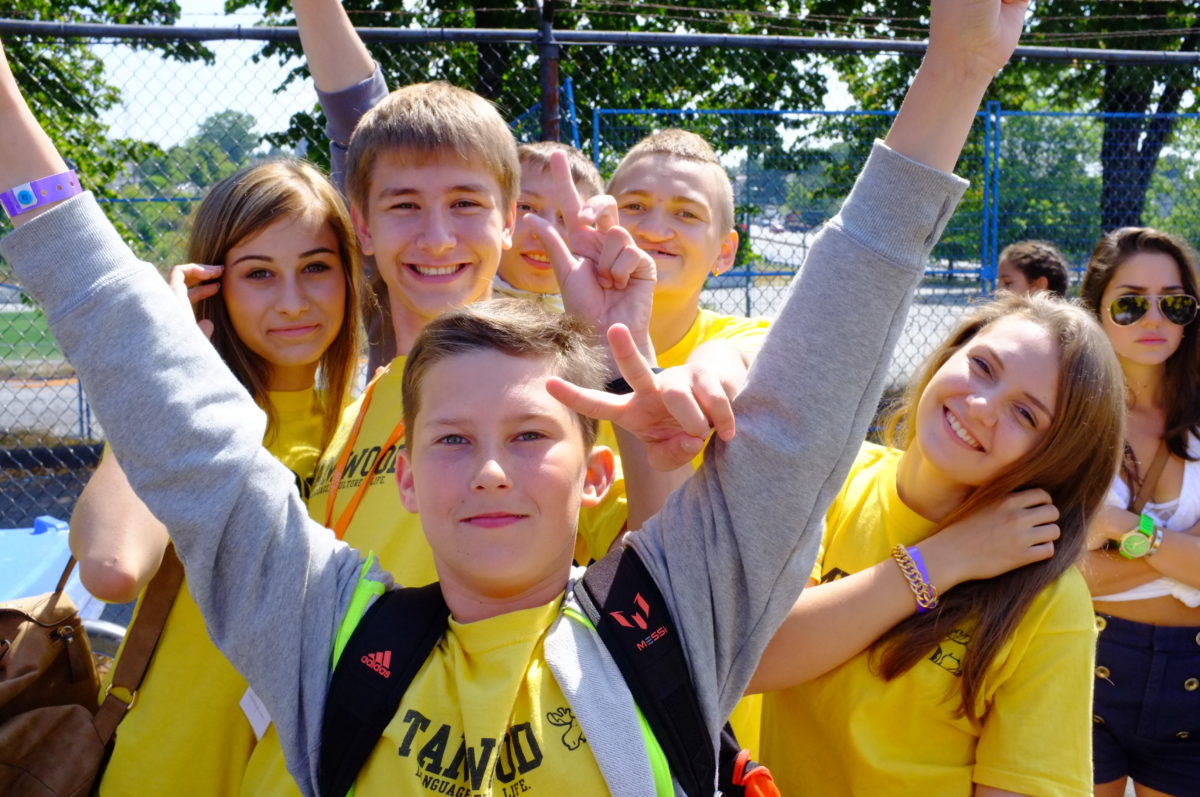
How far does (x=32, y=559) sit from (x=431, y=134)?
84.8 inches

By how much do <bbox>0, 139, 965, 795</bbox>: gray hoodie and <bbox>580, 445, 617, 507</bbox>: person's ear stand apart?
20cm

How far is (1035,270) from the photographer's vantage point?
498 centimetres

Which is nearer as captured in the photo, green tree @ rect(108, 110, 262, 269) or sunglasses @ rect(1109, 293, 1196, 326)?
sunglasses @ rect(1109, 293, 1196, 326)

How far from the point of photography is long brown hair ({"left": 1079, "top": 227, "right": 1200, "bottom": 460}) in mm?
2900

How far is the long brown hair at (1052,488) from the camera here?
165 centimetres

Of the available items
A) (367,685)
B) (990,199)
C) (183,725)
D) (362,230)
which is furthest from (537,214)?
(990,199)

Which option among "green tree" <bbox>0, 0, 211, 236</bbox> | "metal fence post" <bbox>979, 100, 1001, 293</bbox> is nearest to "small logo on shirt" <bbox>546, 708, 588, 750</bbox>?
"green tree" <bbox>0, 0, 211, 236</bbox>

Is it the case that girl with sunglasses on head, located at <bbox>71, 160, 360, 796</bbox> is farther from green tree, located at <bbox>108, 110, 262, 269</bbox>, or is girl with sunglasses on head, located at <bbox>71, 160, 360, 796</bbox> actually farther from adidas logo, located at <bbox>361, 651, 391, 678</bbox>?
green tree, located at <bbox>108, 110, 262, 269</bbox>

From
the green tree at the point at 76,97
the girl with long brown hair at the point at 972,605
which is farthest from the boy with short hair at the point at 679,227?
the green tree at the point at 76,97

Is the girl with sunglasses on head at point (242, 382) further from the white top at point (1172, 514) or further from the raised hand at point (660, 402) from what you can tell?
the white top at point (1172, 514)

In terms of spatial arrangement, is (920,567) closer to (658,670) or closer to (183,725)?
(658,670)

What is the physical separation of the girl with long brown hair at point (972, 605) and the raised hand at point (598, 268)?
60 centimetres

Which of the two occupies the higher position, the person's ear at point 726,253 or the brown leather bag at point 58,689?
the person's ear at point 726,253

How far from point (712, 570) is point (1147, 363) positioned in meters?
2.43
